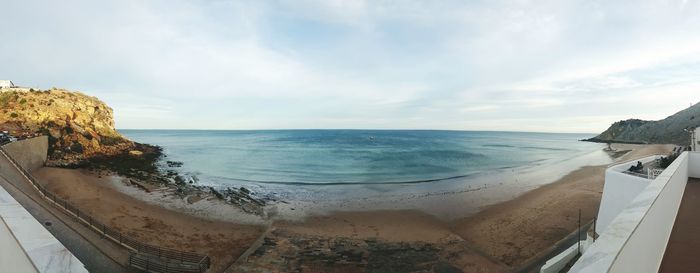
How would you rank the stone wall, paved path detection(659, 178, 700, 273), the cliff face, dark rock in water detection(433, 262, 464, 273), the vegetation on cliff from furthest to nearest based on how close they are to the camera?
the cliff face → the vegetation on cliff → the stone wall → dark rock in water detection(433, 262, 464, 273) → paved path detection(659, 178, 700, 273)

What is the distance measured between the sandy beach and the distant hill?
207 feet

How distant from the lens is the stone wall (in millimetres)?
24719

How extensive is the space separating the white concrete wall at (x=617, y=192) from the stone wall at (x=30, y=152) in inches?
1472

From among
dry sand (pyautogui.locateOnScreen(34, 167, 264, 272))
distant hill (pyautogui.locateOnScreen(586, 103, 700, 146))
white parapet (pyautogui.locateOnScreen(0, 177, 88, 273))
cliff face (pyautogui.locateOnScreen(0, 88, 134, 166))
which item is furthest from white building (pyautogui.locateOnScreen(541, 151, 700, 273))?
distant hill (pyautogui.locateOnScreen(586, 103, 700, 146))

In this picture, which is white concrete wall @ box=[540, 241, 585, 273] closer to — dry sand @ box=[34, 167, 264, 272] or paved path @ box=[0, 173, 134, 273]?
dry sand @ box=[34, 167, 264, 272]

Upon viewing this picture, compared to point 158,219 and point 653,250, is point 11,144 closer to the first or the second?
point 158,219

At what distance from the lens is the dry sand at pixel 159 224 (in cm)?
1526

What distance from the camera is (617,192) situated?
36.5 ft

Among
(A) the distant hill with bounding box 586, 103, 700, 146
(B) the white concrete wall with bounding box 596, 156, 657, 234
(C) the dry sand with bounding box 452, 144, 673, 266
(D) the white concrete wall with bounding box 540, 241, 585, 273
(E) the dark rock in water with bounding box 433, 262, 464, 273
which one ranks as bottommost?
(E) the dark rock in water with bounding box 433, 262, 464, 273

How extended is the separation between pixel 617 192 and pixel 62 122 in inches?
2214

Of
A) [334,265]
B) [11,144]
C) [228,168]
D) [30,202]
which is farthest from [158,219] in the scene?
[228,168]

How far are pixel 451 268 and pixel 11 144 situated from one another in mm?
34049

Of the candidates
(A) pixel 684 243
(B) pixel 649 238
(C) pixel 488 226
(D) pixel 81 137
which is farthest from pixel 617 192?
(D) pixel 81 137

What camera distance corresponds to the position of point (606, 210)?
38.2 ft
